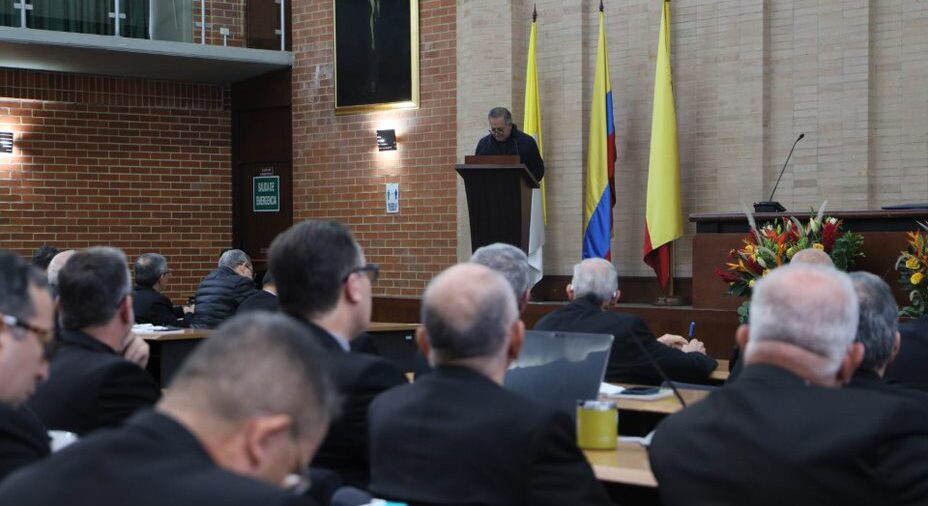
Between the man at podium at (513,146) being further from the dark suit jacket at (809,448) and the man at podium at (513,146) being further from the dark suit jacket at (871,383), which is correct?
the dark suit jacket at (809,448)

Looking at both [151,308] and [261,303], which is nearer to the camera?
[261,303]

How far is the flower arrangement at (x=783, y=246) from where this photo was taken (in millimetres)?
6348

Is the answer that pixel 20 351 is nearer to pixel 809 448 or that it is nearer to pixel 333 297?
pixel 333 297

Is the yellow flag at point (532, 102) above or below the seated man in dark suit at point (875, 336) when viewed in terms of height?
above

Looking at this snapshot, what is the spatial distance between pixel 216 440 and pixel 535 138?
28.5ft

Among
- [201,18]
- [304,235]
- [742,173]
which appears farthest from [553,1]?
[304,235]

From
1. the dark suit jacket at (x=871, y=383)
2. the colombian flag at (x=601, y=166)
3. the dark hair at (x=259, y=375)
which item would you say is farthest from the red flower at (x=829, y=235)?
the dark hair at (x=259, y=375)

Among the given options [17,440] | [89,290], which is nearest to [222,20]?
[89,290]

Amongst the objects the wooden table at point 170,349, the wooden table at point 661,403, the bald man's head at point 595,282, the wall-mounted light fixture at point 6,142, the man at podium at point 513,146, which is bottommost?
the wooden table at point 170,349

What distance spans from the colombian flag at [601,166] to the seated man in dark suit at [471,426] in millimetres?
7018

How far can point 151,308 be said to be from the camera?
316 inches

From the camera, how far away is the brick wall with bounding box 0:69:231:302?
1146 centimetres

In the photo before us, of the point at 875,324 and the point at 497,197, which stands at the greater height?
the point at 497,197

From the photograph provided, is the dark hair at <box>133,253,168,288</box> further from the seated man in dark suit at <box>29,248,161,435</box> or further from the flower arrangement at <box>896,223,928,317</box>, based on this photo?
the flower arrangement at <box>896,223,928,317</box>
